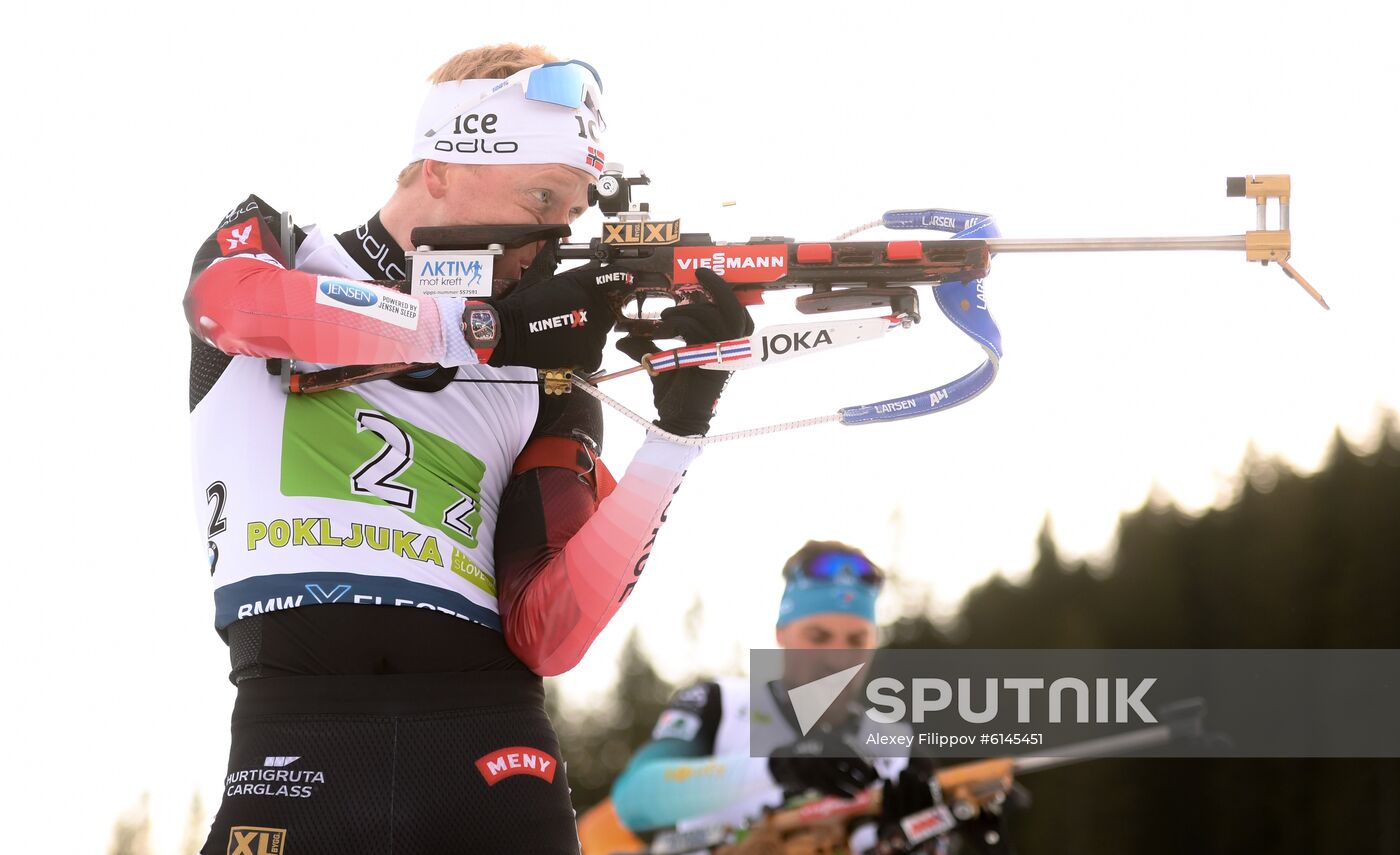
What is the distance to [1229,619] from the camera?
17.3 metres

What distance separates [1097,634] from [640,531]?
1515 centimetres

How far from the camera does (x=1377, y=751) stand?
1420cm

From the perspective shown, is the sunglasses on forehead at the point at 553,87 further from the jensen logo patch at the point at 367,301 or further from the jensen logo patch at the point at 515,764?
the jensen logo patch at the point at 515,764

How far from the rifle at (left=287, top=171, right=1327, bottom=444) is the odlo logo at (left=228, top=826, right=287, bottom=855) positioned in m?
1.04

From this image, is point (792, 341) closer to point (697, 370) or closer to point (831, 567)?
point (697, 370)

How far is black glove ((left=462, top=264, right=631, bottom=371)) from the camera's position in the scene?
3191 mm

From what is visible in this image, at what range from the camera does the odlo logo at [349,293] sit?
10.2 ft

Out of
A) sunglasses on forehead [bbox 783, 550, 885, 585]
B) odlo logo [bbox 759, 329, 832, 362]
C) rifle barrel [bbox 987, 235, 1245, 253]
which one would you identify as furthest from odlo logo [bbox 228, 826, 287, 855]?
sunglasses on forehead [bbox 783, 550, 885, 585]

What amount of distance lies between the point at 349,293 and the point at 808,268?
101cm

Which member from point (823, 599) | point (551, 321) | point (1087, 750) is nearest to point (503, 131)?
point (551, 321)

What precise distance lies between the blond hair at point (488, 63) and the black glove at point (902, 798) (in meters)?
4.30

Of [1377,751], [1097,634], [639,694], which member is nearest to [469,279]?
[1377,751]

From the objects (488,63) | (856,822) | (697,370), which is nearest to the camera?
(697,370)

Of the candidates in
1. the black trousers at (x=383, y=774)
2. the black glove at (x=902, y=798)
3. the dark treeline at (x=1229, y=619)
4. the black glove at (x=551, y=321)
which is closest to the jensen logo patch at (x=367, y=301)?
the black glove at (x=551, y=321)
